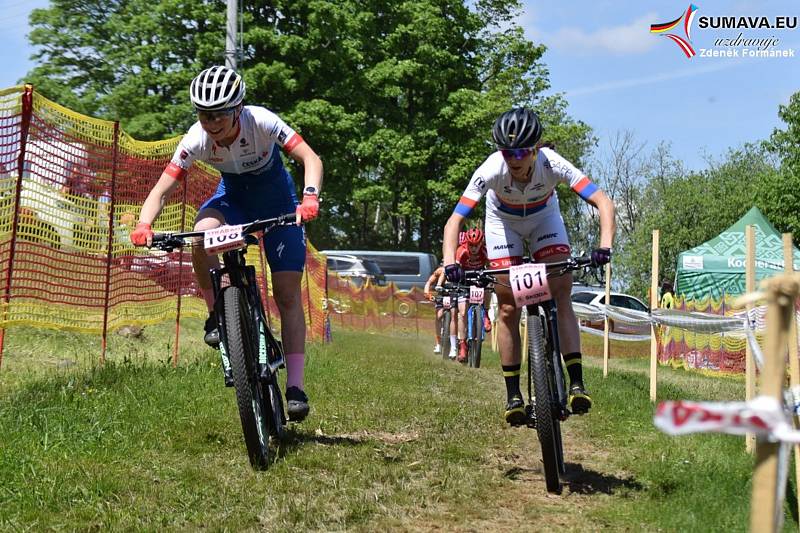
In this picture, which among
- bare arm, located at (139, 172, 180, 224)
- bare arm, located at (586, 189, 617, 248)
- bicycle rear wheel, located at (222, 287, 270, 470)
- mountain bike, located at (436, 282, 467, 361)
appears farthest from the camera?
mountain bike, located at (436, 282, 467, 361)

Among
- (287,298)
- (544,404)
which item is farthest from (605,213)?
(287,298)

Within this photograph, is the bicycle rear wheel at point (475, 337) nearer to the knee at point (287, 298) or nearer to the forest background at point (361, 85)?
the knee at point (287, 298)

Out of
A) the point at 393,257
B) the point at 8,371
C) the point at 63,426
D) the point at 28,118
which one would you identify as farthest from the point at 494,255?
the point at 393,257

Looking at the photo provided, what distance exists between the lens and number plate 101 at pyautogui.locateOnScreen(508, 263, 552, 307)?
4.98 meters

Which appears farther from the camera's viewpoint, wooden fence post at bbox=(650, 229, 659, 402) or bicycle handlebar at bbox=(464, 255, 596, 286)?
wooden fence post at bbox=(650, 229, 659, 402)

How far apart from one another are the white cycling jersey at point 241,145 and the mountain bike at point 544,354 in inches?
54.9

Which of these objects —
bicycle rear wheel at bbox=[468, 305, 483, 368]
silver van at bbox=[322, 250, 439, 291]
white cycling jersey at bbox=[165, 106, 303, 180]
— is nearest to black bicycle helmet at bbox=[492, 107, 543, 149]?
white cycling jersey at bbox=[165, 106, 303, 180]

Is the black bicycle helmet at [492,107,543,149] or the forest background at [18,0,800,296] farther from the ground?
the forest background at [18,0,800,296]

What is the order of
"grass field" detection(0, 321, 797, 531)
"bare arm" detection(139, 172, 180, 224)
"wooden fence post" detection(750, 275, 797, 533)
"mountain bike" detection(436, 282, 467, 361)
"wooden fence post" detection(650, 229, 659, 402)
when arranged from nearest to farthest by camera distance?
"wooden fence post" detection(750, 275, 797, 533) → "grass field" detection(0, 321, 797, 531) → "bare arm" detection(139, 172, 180, 224) → "wooden fence post" detection(650, 229, 659, 402) → "mountain bike" detection(436, 282, 467, 361)

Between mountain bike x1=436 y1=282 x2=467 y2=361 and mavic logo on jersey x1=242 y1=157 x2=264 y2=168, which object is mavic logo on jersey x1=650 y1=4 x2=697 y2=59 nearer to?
mountain bike x1=436 y1=282 x2=467 y2=361

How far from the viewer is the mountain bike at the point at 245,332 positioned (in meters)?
4.64

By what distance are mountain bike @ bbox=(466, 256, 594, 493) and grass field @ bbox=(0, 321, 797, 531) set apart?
9.5 inches

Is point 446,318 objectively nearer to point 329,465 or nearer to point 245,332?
point 329,465

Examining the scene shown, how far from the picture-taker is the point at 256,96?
113 ft
